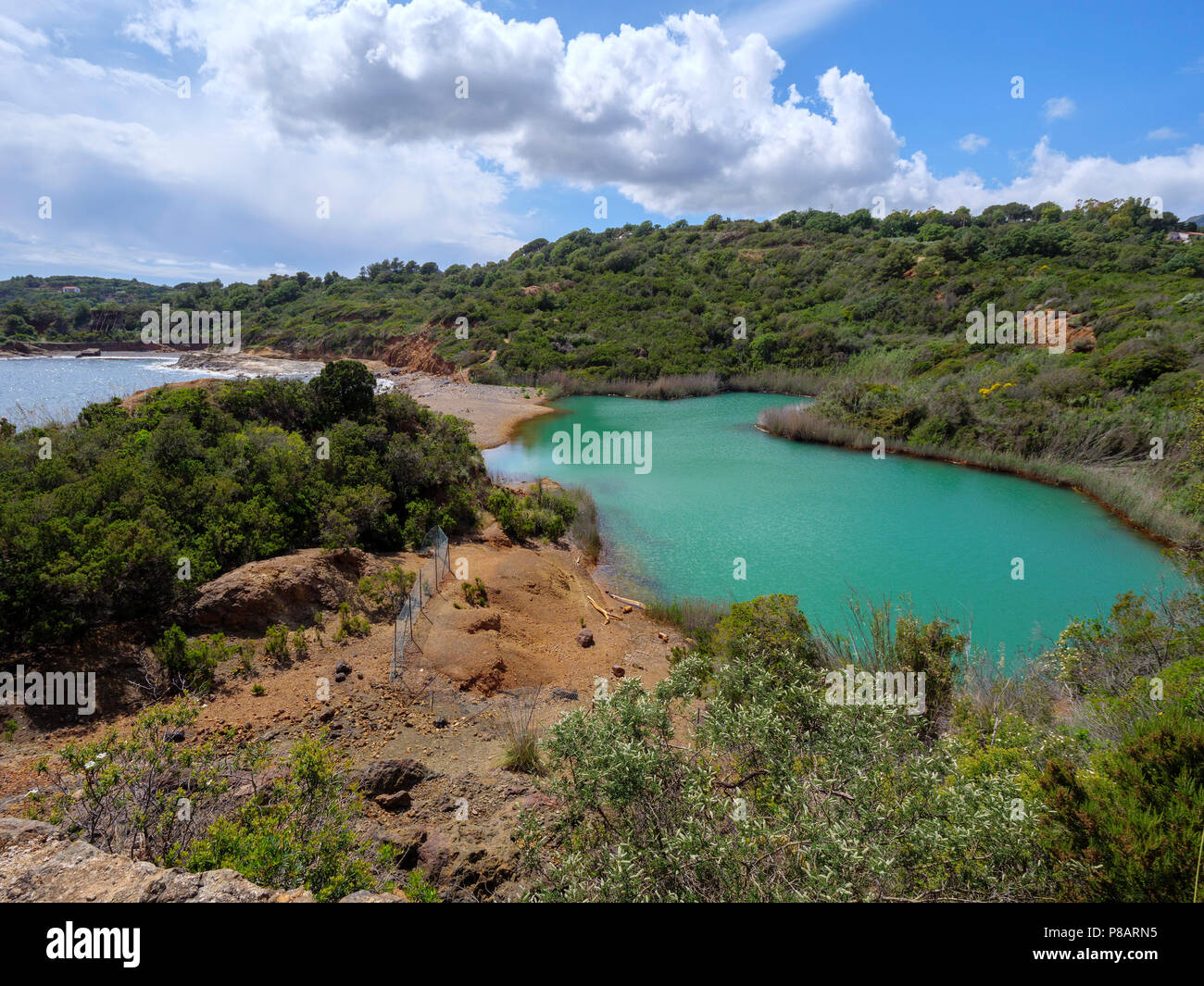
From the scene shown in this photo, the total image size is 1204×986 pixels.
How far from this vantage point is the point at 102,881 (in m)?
2.22

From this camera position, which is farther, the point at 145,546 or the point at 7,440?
the point at 7,440

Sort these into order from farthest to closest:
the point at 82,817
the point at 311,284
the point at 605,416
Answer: the point at 311,284 < the point at 605,416 < the point at 82,817

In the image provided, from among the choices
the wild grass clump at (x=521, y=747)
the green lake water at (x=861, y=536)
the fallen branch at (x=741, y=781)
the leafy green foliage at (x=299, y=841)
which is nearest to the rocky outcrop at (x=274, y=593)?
the wild grass clump at (x=521, y=747)

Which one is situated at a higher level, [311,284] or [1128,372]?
[311,284]

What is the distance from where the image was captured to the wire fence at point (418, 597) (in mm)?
6941

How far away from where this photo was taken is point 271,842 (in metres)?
2.77

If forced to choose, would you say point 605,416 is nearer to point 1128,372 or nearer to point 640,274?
point 1128,372

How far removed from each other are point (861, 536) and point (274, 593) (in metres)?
11.9

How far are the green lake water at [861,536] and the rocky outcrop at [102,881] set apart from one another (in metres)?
7.42

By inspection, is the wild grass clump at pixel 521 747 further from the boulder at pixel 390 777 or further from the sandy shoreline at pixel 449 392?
the sandy shoreline at pixel 449 392

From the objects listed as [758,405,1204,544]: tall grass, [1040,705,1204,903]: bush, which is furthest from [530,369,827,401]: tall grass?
[1040,705,1204,903]: bush

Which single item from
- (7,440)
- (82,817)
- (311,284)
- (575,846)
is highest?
(311,284)
